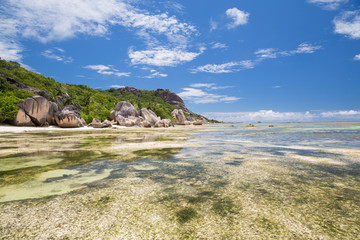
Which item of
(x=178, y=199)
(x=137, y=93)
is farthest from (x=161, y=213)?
(x=137, y=93)

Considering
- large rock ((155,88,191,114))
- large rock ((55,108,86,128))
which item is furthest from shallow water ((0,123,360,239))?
large rock ((155,88,191,114))

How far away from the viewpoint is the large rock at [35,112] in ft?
106

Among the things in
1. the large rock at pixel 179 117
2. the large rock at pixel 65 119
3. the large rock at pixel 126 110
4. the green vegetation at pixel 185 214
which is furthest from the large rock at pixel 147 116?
the green vegetation at pixel 185 214

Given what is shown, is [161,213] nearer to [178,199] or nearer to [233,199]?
[178,199]

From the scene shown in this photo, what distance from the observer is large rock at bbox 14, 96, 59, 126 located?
32.4 meters

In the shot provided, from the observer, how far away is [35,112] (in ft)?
Answer: 111

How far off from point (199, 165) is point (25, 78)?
312ft

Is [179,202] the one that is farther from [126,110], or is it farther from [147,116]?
[147,116]

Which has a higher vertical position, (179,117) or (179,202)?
(179,117)

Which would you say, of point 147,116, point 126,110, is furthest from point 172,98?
point 126,110

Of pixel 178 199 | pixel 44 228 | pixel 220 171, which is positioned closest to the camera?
pixel 44 228

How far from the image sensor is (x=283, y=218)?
3328 millimetres

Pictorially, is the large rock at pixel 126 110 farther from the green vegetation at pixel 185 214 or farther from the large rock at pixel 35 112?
the green vegetation at pixel 185 214

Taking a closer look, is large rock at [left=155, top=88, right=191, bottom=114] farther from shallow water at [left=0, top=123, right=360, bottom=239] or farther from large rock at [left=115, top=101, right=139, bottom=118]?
shallow water at [left=0, top=123, right=360, bottom=239]
